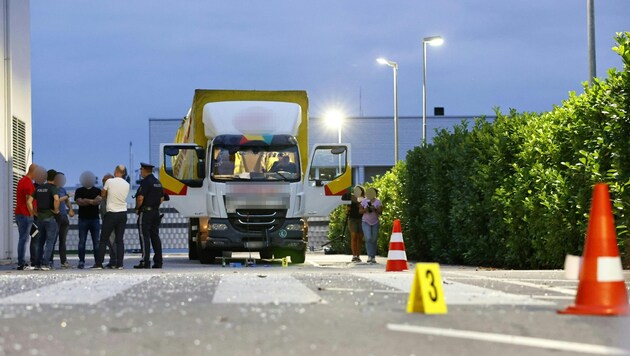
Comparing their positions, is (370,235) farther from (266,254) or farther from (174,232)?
(174,232)

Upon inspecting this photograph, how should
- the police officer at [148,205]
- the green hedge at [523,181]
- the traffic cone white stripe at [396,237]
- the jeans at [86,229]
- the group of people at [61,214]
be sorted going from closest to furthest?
the green hedge at [523,181]
the traffic cone white stripe at [396,237]
the group of people at [61,214]
the police officer at [148,205]
the jeans at [86,229]

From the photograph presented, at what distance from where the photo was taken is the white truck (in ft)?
81.2

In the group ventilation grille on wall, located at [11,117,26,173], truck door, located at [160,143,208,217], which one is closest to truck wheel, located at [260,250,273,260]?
truck door, located at [160,143,208,217]

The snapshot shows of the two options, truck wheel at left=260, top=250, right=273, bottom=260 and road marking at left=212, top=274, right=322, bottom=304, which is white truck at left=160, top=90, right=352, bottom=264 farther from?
road marking at left=212, top=274, right=322, bottom=304

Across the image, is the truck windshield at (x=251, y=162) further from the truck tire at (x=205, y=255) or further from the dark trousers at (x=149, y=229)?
the dark trousers at (x=149, y=229)

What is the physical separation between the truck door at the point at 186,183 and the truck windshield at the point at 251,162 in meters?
0.38

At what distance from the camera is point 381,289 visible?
11031 mm

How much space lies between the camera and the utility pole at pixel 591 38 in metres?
21.8

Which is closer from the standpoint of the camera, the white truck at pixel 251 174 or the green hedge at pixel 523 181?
the green hedge at pixel 523 181

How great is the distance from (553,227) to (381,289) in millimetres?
8105

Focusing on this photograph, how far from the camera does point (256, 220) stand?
81.8 feet

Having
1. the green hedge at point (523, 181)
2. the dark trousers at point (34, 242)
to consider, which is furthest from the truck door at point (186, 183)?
the green hedge at point (523, 181)

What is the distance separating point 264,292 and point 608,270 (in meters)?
3.58

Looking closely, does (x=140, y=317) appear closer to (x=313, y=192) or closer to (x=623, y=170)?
(x=623, y=170)
